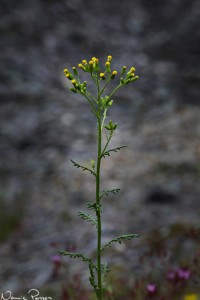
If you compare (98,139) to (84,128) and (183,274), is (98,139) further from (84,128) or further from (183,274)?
(84,128)

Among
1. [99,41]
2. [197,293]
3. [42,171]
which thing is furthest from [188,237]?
[99,41]

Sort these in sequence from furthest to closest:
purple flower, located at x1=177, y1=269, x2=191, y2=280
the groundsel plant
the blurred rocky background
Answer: the blurred rocky background < purple flower, located at x1=177, y1=269, x2=191, y2=280 < the groundsel plant

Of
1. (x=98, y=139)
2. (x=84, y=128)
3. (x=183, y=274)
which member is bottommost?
(x=183, y=274)

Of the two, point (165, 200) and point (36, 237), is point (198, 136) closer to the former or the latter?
point (165, 200)

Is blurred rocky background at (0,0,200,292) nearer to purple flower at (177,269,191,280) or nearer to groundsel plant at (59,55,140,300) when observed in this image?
purple flower at (177,269,191,280)

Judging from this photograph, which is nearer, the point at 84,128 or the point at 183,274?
the point at 183,274

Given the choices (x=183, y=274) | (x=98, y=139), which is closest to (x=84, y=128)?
(x=183, y=274)

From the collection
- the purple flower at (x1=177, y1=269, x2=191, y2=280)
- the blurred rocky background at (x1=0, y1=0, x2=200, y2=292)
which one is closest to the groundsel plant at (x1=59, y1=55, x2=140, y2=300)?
the purple flower at (x1=177, y1=269, x2=191, y2=280)

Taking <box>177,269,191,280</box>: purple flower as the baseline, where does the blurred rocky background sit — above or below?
above
